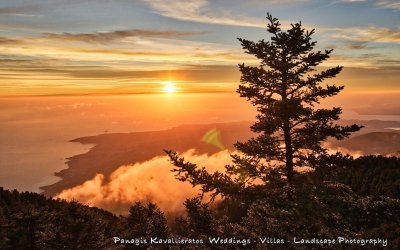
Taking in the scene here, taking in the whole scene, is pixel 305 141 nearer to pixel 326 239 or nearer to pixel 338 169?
pixel 338 169

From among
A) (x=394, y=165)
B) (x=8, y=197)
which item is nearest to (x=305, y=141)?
(x=8, y=197)

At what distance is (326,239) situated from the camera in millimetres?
11398

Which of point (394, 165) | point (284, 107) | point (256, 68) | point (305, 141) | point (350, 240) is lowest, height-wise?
point (394, 165)

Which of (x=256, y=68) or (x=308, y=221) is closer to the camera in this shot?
(x=308, y=221)

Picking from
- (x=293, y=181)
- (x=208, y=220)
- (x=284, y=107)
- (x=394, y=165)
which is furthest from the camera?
(x=394, y=165)

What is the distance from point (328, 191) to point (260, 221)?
3.27 metres

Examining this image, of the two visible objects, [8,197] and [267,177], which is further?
[8,197]

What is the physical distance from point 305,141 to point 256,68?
4.03 metres

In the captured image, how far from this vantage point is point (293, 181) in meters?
14.7

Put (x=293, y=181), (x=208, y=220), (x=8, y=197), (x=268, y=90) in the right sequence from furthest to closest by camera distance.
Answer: (x=8, y=197)
(x=268, y=90)
(x=293, y=181)
(x=208, y=220)

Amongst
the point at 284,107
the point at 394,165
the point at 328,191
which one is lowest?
the point at 394,165

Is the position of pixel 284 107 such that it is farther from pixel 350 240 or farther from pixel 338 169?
pixel 350 240

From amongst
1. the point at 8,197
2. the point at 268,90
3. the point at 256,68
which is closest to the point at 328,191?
the point at 268,90

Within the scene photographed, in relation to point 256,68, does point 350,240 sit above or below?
below
